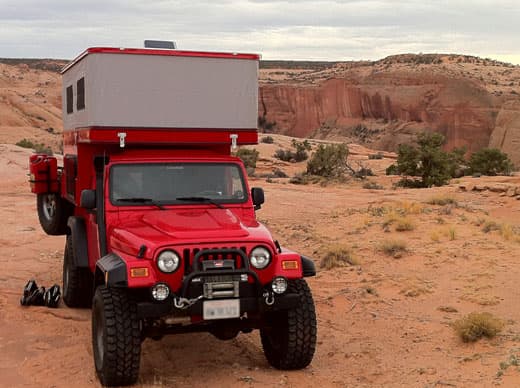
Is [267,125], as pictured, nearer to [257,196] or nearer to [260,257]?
[257,196]

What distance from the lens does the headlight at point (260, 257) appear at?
6430 mm

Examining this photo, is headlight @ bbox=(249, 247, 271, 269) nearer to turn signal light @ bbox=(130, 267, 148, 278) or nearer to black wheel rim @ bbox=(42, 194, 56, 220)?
turn signal light @ bbox=(130, 267, 148, 278)

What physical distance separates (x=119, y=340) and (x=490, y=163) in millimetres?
33015

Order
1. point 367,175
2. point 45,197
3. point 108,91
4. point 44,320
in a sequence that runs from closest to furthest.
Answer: point 108,91
point 44,320
point 45,197
point 367,175

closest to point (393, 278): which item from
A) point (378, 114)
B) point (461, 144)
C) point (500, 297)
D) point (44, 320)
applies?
point (500, 297)

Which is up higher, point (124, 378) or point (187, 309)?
point (187, 309)

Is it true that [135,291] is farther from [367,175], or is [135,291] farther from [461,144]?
[461,144]

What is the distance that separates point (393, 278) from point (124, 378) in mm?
5688

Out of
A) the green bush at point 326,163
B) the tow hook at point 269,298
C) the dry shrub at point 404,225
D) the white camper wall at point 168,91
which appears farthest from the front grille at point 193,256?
the green bush at point 326,163

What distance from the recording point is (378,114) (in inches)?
2734

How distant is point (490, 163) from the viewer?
36500 millimetres

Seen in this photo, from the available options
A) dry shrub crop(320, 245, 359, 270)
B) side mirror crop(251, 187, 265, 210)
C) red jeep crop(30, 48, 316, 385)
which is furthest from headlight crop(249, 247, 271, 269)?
dry shrub crop(320, 245, 359, 270)

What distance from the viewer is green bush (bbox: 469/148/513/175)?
119 ft

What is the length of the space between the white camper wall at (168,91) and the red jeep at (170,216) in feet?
0.04
